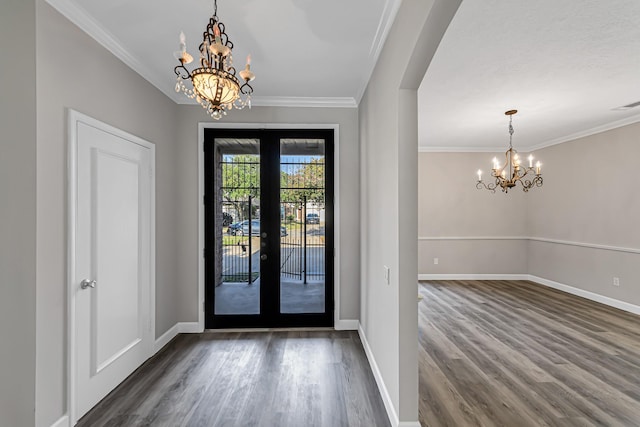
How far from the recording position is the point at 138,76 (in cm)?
280

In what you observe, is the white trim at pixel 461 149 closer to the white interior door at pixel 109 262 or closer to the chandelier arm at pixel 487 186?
the chandelier arm at pixel 487 186

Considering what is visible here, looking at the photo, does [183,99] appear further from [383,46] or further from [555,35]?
[555,35]

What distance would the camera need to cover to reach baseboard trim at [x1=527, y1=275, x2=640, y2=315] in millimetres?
4250

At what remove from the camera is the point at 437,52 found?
8.42 ft

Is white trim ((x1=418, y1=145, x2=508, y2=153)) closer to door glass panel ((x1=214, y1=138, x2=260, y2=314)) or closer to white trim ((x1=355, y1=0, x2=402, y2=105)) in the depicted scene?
white trim ((x1=355, y1=0, x2=402, y2=105))

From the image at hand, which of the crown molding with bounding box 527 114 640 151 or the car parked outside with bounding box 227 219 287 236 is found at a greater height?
the crown molding with bounding box 527 114 640 151

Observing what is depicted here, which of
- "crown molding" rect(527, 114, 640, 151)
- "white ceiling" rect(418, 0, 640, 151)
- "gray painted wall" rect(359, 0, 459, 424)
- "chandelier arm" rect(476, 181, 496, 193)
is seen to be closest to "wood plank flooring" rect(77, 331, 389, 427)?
"gray painted wall" rect(359, 0, 459, 424)

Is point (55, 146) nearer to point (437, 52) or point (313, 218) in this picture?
point (313, 218)

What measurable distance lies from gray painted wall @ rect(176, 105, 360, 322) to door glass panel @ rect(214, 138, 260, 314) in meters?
0.26

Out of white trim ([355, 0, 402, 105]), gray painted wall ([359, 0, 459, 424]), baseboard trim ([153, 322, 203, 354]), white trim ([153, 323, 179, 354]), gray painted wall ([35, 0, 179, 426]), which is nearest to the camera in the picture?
gray painted wall ([359, 0, 459, 424])

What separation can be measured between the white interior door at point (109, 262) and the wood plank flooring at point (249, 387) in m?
0.23

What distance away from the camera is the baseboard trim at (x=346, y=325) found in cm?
357
